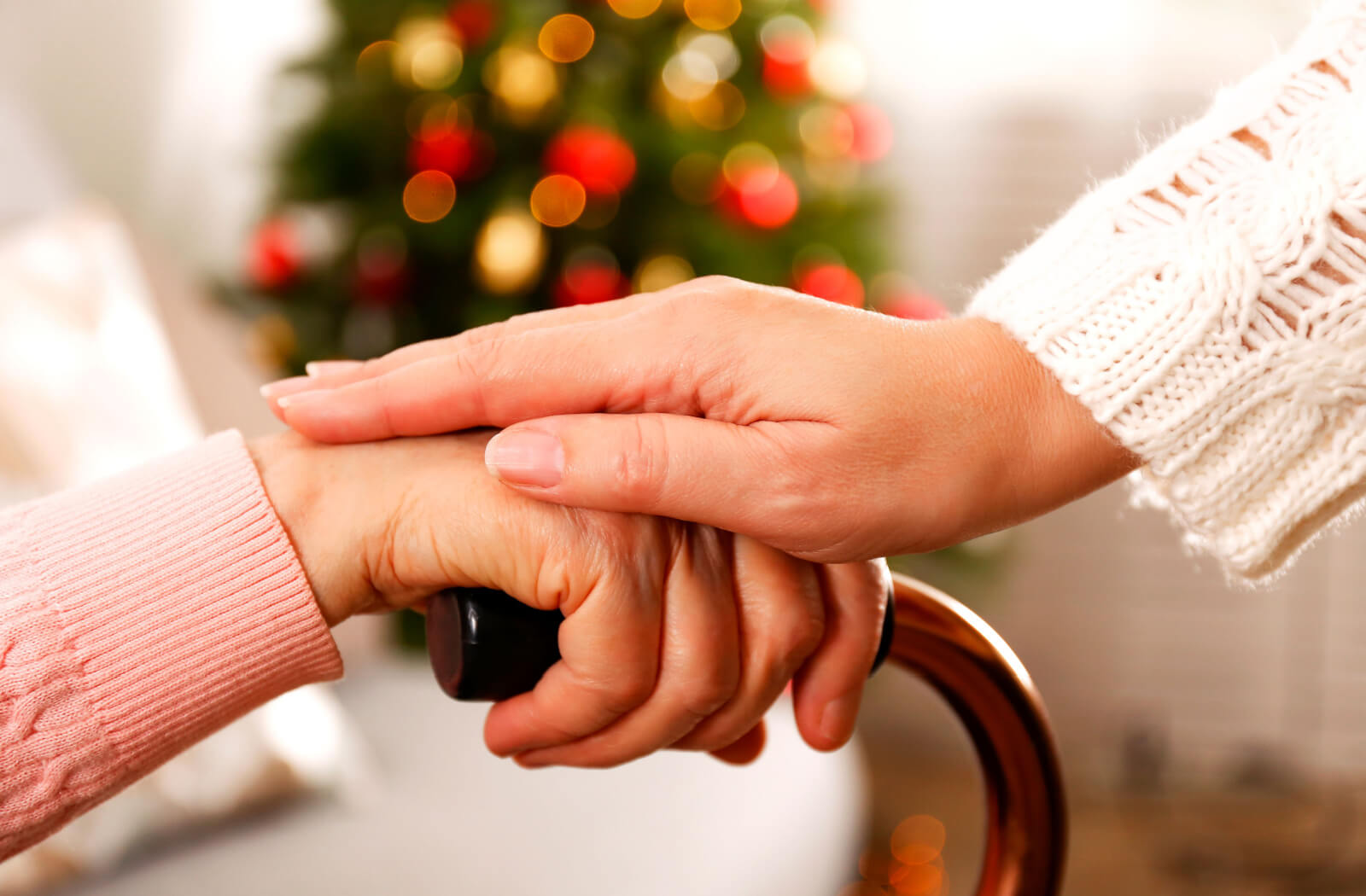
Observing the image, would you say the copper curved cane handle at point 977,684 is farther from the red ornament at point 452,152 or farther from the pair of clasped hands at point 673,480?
the red ornament at point 452,152

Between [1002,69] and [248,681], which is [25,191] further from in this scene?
[1002,69]

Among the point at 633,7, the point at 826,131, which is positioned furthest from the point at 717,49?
the point at 826,131

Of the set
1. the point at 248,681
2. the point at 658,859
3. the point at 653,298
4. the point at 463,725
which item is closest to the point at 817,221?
the point at 463,725

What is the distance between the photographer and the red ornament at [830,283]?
2.05 m

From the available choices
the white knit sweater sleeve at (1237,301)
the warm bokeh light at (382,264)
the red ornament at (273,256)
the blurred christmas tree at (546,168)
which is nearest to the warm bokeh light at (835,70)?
the blurred christmas tree at (546,168)

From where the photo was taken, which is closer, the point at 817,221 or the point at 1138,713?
the point at 817,221

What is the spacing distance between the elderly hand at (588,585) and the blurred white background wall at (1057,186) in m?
1.98

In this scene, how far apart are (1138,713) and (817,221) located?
1610 millimetres

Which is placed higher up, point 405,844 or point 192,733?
point 192,733

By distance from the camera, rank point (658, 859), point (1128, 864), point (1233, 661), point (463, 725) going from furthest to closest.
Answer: point (1233, 661)
point (1128, 864)
point (463, 725)
point (658, 859)

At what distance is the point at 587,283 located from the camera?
195 cm

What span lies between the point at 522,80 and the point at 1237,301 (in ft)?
5.13

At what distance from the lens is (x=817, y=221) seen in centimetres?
213

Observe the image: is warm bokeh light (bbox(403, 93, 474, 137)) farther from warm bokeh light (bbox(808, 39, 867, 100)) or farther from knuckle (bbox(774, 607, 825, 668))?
knuckle (bbox(774, 607, 825, 668))
